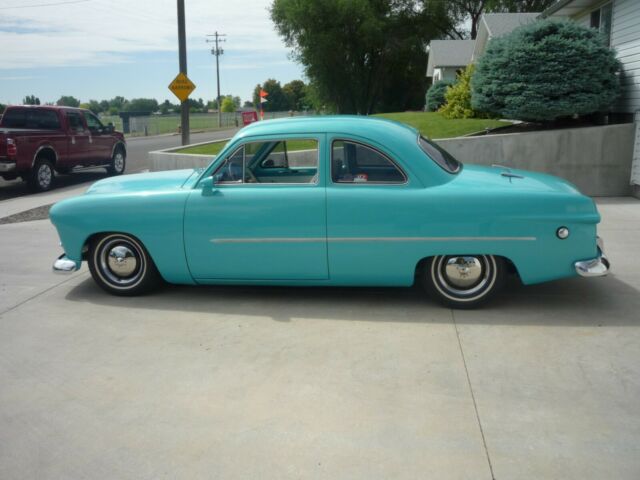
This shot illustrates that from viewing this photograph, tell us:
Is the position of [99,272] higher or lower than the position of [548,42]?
lower

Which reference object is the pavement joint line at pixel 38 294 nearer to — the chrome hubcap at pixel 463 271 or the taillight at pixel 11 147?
the chrome hubcap at pixel 463 271

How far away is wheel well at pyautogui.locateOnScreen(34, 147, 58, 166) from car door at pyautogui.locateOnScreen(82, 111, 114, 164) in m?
1.37

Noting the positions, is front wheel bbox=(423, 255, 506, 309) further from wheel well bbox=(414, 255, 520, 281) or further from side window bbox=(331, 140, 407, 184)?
side window bbox=(331, 140, 407, 184)

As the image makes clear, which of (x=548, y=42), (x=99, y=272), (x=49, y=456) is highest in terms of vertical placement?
(x=548, y=42)

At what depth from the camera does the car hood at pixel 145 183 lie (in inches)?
223

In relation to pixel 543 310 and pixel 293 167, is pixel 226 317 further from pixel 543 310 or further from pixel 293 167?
pixel 543 310

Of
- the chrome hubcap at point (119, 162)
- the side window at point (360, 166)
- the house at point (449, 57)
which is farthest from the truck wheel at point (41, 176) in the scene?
the house at point (449, 57)

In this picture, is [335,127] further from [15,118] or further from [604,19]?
[15,118]

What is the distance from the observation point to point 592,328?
15.4ft

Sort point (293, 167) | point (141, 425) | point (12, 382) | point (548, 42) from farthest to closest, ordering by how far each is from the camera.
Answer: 1. point (548, 42)
2. point (293, 167)
3. point (12, 382)
4. point (141, 425)

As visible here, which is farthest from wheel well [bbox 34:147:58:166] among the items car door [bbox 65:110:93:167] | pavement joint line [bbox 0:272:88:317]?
pavement joint line [bbox 0:272:88:317]

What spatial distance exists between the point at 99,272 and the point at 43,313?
23.0 inches

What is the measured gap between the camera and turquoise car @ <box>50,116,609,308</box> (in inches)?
193

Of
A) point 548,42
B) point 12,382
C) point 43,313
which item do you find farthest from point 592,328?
point 548,42
